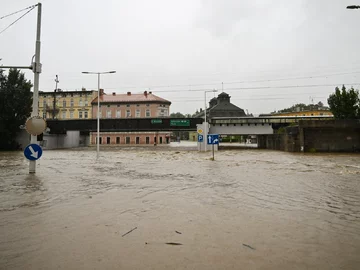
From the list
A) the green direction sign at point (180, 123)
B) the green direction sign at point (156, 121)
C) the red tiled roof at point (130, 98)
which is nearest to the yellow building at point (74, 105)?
the red tiled roof at point (130, 98)

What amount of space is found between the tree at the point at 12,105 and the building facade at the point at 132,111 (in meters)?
28.5

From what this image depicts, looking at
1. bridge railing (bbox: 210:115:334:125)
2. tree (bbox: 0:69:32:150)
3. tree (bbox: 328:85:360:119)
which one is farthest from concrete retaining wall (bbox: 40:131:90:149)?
tree (bbox: 328:85:360:119)

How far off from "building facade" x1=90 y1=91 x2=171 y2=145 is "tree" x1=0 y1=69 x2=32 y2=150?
2851 cm

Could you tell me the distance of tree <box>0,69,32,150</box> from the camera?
140 feet

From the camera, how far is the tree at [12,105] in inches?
1683

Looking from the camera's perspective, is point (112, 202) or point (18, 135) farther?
point (18, 135)

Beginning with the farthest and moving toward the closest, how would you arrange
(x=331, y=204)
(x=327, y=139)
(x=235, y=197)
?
(x=327, y=139) → (x=235, y=197) → (x=331, y=204)

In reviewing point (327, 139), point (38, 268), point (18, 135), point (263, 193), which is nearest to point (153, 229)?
point (38, 268)

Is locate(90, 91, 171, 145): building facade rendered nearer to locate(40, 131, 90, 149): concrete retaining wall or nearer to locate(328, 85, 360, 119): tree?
locate(40, 131, 90, 149): concrete retaining wall

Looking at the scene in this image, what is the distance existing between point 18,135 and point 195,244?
172 ft

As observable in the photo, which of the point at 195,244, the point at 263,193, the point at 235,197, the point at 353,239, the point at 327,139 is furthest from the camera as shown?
the point at 327,139

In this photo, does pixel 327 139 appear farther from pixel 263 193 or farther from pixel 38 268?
pixel 38 268

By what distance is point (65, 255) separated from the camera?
338cm

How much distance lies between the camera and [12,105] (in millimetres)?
43219
